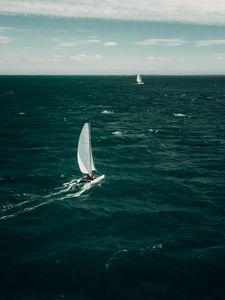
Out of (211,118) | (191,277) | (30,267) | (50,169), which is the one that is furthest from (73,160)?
(211,118)

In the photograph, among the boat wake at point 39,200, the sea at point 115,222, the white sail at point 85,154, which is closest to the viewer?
the sea at point 115,222

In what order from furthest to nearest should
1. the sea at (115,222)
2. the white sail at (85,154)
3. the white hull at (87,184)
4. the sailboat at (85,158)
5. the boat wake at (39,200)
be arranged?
the white sail at (85,154) → the sailboat at (85,158) → the white hull at (87,184) → the boat wake at (39,200) → the sea at (115,222)

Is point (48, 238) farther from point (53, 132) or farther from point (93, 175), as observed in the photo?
point (53, 132)

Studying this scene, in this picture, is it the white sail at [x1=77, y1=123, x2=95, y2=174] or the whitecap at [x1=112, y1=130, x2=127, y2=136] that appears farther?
the whitecap at [x1=112, y1=130, x2=127, y2=136]

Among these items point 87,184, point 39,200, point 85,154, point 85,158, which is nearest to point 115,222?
point 39,200

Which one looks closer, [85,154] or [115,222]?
[115,222]

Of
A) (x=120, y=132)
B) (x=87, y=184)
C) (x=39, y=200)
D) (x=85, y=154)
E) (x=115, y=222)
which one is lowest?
(x=115, y=222)

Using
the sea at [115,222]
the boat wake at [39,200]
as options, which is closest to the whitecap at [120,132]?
the sea at [115,222]

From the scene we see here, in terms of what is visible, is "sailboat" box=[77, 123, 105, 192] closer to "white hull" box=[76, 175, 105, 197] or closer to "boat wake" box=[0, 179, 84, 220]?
"white hull" box=[76, 175, 105, 197]

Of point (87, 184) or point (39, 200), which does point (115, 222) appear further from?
point (87, 184)

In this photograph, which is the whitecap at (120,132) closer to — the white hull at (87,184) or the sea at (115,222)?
the sea at (115,222)

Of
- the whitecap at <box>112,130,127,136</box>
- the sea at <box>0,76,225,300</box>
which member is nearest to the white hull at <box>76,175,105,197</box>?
the sea at <box>0,76,225,300</box>

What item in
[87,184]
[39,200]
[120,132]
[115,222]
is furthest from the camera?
[120,132]
